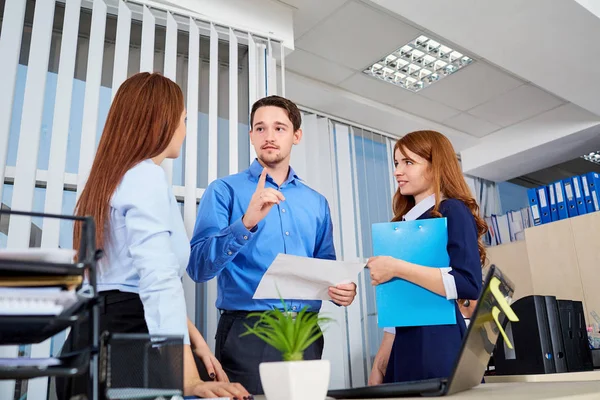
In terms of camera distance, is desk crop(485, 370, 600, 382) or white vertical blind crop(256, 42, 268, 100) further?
white vertical blind crop(256, 42, 268, 100)

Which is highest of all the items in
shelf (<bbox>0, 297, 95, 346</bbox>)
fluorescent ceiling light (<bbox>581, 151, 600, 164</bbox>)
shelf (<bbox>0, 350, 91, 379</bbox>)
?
fluorescent ceiling light (<bbox>581, 151, 600, 164</bbox>)

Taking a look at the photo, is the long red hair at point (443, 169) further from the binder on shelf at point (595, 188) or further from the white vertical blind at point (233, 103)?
the binder on shelf at point (595, 188)

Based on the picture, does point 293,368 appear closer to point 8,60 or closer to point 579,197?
point 8,60

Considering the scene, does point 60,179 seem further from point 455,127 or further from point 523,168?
point 523,168

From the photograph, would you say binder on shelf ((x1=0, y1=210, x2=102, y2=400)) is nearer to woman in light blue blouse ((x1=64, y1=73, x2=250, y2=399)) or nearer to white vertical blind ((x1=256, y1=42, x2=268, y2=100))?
woman in light blue blouse ((x1=64, y1=73, x2=250, y2=399))

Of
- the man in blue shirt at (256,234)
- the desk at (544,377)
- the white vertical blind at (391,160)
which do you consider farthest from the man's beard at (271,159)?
the white vertical blind at (391,160)

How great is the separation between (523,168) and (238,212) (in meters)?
3.55

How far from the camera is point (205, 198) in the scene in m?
1.82

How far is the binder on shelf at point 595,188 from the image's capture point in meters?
3.83

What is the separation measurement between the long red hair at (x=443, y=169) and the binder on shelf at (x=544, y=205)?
9.08ft

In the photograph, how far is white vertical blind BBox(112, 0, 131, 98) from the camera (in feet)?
7.61

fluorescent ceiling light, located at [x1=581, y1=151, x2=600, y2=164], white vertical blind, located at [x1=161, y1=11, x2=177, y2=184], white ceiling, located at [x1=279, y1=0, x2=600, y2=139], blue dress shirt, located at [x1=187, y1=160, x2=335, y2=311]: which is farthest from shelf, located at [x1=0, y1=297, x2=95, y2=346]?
fluorescent ceiling light, located at [x1=581, y1=151, x2=600, y2=164]

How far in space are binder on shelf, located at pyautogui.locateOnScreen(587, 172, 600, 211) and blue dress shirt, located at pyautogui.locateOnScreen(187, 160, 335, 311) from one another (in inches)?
107

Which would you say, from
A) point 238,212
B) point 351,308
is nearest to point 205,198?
point 238,212
